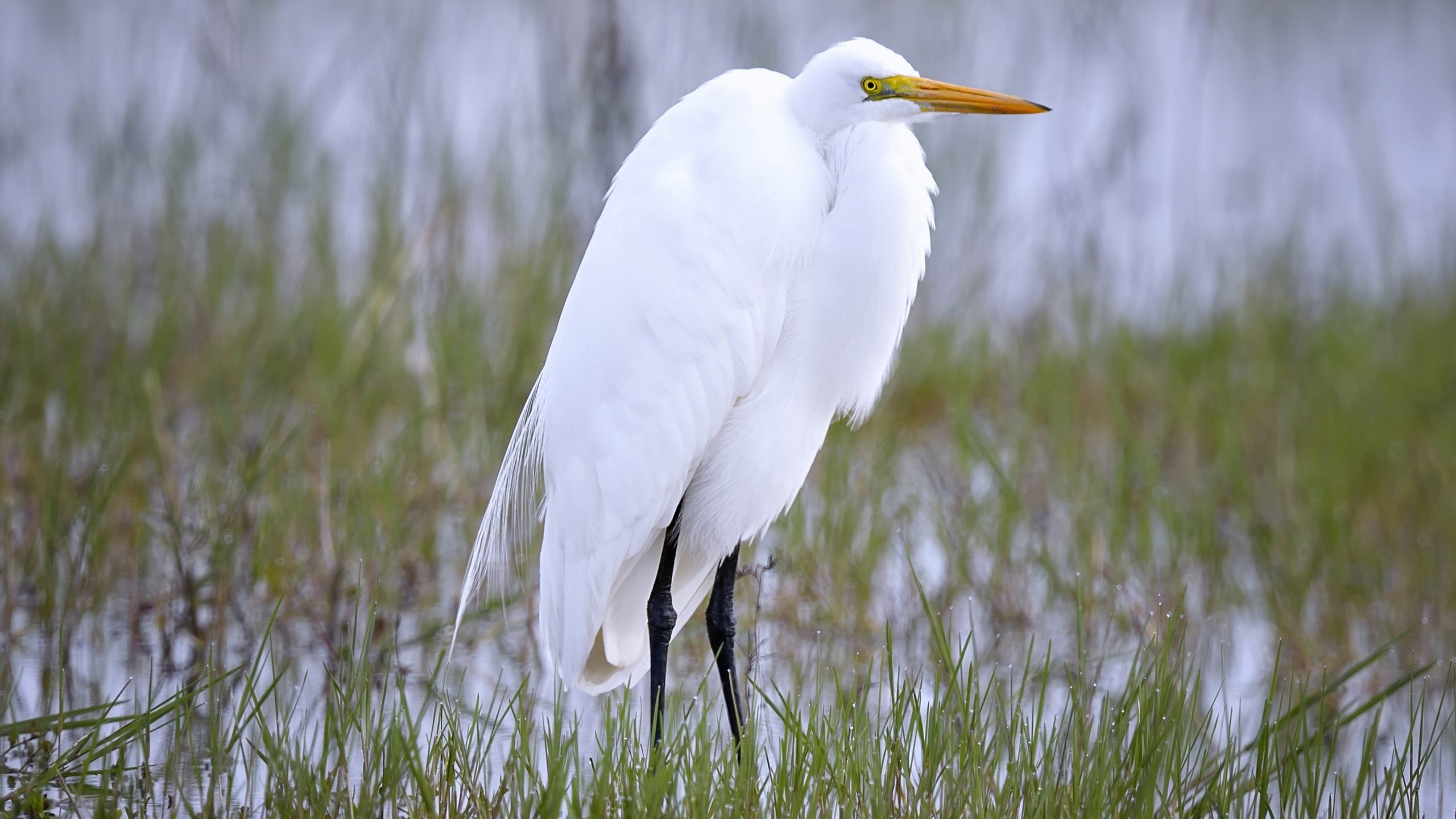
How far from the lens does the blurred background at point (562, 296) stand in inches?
128

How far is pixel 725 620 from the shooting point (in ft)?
8.71

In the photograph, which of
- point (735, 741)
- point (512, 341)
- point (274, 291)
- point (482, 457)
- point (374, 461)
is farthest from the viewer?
point (274, 291)

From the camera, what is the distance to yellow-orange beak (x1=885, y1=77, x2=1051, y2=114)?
2342 mm

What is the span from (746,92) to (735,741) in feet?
3.79

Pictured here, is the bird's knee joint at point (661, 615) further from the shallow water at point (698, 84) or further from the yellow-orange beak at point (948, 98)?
the shallow water at point (698, 84)

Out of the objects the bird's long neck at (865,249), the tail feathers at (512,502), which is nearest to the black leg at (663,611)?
the tail feathers at (512,502)

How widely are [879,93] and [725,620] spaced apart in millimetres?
1068

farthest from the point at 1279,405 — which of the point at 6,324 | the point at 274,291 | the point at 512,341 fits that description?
the point at 6,324

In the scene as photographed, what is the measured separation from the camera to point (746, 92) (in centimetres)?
Answer: 242

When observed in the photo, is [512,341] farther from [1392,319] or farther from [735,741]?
[1392,319]

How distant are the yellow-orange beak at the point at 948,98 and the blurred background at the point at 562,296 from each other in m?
0.93

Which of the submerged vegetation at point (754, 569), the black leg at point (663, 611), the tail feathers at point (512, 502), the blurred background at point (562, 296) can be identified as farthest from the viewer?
the blurred background at point (562, 296)

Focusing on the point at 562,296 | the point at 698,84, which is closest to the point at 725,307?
the point at 562,296

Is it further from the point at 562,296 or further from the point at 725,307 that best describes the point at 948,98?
the point at 562,296
